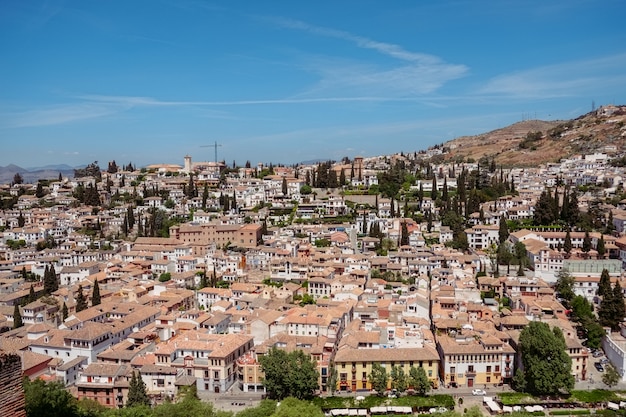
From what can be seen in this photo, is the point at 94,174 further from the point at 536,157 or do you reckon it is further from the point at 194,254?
the point at 536,157

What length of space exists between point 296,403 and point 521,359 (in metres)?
9.89

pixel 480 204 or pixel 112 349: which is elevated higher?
pixel 480 204

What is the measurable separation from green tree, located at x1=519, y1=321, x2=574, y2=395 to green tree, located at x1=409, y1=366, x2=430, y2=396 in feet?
13.3

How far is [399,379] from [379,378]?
782mm

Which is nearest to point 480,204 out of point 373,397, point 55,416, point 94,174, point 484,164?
point 484,164

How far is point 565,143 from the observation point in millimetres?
76188

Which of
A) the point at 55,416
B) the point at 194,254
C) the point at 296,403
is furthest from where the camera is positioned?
the point at 194,254

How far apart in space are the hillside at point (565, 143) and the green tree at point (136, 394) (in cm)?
→ 6225

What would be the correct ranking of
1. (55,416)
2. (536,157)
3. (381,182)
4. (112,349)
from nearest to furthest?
(55,416) → (112,349) → (381,182) → (536,157)

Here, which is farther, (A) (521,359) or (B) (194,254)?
(B) (194,254)

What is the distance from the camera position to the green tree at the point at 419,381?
1966 centimetres

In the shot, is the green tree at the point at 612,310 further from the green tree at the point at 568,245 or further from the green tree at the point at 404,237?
the green tree at the point at 404,237

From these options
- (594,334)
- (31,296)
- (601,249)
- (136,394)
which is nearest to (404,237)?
(601,249)

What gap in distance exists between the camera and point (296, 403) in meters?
16.9
